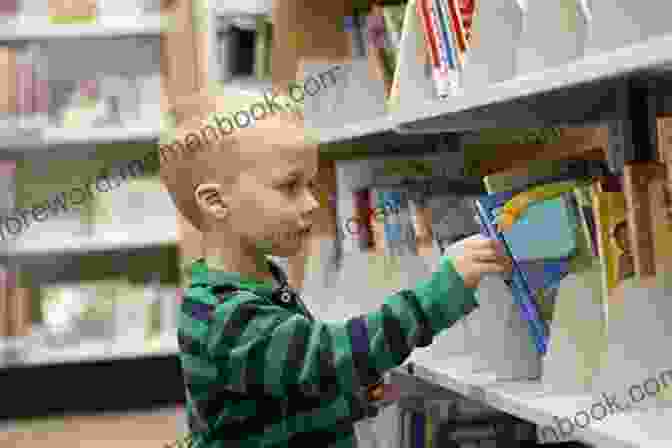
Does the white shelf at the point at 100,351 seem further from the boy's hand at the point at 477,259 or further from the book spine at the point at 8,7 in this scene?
the boy's hand at the point at 477,259

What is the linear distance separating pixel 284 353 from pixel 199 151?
32cm

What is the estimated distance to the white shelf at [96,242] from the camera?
4395mm

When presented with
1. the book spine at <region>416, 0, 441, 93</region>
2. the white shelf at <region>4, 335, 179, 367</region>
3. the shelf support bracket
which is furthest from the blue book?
the white shelf at <region>4, 335, 179, 367</region>

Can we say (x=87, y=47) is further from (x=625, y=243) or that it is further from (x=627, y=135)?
(x=625, y=243)

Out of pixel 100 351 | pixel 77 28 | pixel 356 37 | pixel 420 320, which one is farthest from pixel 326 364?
pixel 77 28

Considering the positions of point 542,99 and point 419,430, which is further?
point 419,430

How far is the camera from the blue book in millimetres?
1346

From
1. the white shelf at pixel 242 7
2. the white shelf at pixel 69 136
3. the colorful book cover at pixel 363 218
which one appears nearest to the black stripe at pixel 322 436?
the colorful book cover at pixel 363 218

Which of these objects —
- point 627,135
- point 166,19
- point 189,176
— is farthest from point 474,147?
point 166,19

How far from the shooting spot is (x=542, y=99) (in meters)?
1.42

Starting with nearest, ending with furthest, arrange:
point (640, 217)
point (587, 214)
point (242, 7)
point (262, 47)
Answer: point (640, 217) → point (587, 214) → point (242, 7) → point (262, 47)

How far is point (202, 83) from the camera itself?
11.2ft

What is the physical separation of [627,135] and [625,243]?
451 millimetres

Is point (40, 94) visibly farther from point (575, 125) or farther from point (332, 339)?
point (332, 339)
